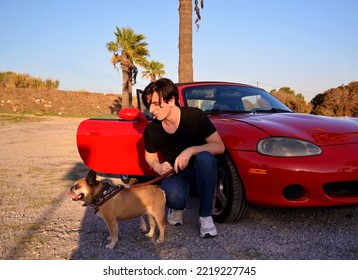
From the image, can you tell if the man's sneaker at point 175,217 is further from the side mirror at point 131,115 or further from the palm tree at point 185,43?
the palm tree at point 185,43

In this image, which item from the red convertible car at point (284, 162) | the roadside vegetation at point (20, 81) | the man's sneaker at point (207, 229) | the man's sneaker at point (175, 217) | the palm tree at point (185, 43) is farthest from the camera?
the roadside vegetation at point (20, 81)

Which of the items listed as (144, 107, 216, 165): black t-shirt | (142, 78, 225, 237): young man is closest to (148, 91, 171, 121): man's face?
(142, 78, 225, 237): young man

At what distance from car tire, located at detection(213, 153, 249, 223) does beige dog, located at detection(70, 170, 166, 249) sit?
0.58 meters

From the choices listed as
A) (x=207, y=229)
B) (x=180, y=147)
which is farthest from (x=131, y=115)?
(x=207, y=229)

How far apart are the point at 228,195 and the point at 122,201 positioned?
90 cm

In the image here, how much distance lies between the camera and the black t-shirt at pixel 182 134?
9.71 feet

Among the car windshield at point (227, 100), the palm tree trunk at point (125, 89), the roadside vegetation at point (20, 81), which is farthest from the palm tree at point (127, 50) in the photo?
the car windshield at point (227, 100)

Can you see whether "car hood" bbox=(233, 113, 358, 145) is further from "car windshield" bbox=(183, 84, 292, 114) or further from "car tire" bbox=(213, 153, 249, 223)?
"car windshield" bbox=(183, 84, 292, 114)

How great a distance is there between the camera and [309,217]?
3254mm

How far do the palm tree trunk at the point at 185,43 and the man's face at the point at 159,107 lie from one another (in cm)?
835

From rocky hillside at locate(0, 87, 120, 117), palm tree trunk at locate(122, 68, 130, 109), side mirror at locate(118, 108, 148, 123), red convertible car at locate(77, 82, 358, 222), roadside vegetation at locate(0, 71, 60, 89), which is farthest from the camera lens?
roadside vegetation at locate(0, 71, 60, 89)

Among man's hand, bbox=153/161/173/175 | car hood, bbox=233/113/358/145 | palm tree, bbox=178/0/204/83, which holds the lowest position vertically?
man's hand, bbox=153/161/173/175

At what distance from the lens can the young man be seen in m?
2.82
